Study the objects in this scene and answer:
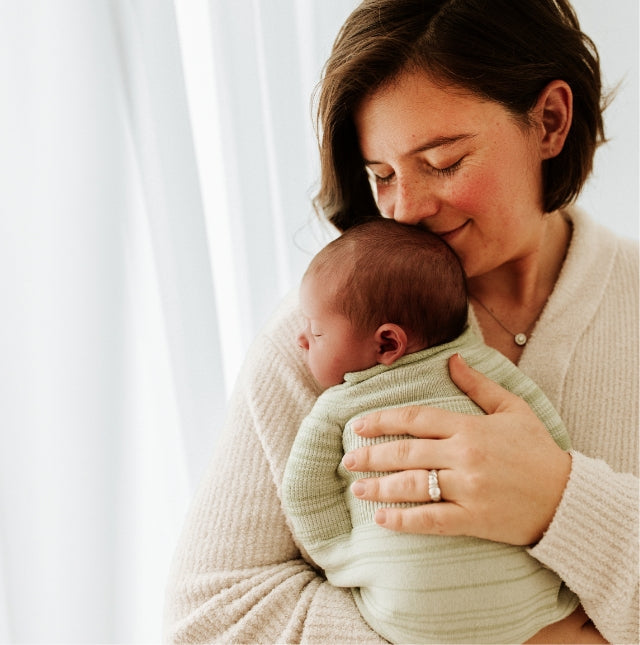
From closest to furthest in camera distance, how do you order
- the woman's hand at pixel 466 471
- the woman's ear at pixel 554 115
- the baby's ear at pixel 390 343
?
the woman's hand at pixel 466 471 → the baby's ear at pixel 390 343 → the woman's ear at pixel 554 115

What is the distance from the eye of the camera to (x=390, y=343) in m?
1.25

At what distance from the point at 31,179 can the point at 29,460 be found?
1.78 ft

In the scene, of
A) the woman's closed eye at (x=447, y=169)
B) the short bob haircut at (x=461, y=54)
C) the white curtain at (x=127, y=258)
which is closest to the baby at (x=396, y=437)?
the woman's closed eye at (x=447, y=169)

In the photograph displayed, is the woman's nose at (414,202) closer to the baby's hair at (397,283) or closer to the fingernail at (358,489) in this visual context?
the baby's hair at (397,283)

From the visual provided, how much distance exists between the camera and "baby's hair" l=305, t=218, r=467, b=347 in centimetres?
123

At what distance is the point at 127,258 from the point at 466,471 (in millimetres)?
842

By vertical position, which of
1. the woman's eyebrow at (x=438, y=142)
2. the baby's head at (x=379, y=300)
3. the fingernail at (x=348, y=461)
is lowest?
the fingernail at (x=348, y=461)

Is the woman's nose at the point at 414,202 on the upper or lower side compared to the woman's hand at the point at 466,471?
upper

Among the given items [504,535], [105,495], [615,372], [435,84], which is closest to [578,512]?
[504,535]

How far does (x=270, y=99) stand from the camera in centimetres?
178

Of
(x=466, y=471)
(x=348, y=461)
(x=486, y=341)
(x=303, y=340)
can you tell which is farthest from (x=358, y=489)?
(x=486, y=341)

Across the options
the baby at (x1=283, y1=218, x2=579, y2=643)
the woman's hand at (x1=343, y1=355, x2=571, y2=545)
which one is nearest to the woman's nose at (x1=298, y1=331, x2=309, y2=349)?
the baby at (x1=283, y1=218, x2=579, y2=643)

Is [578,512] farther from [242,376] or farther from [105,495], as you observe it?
[105,495]

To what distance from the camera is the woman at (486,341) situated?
1.12 metres
